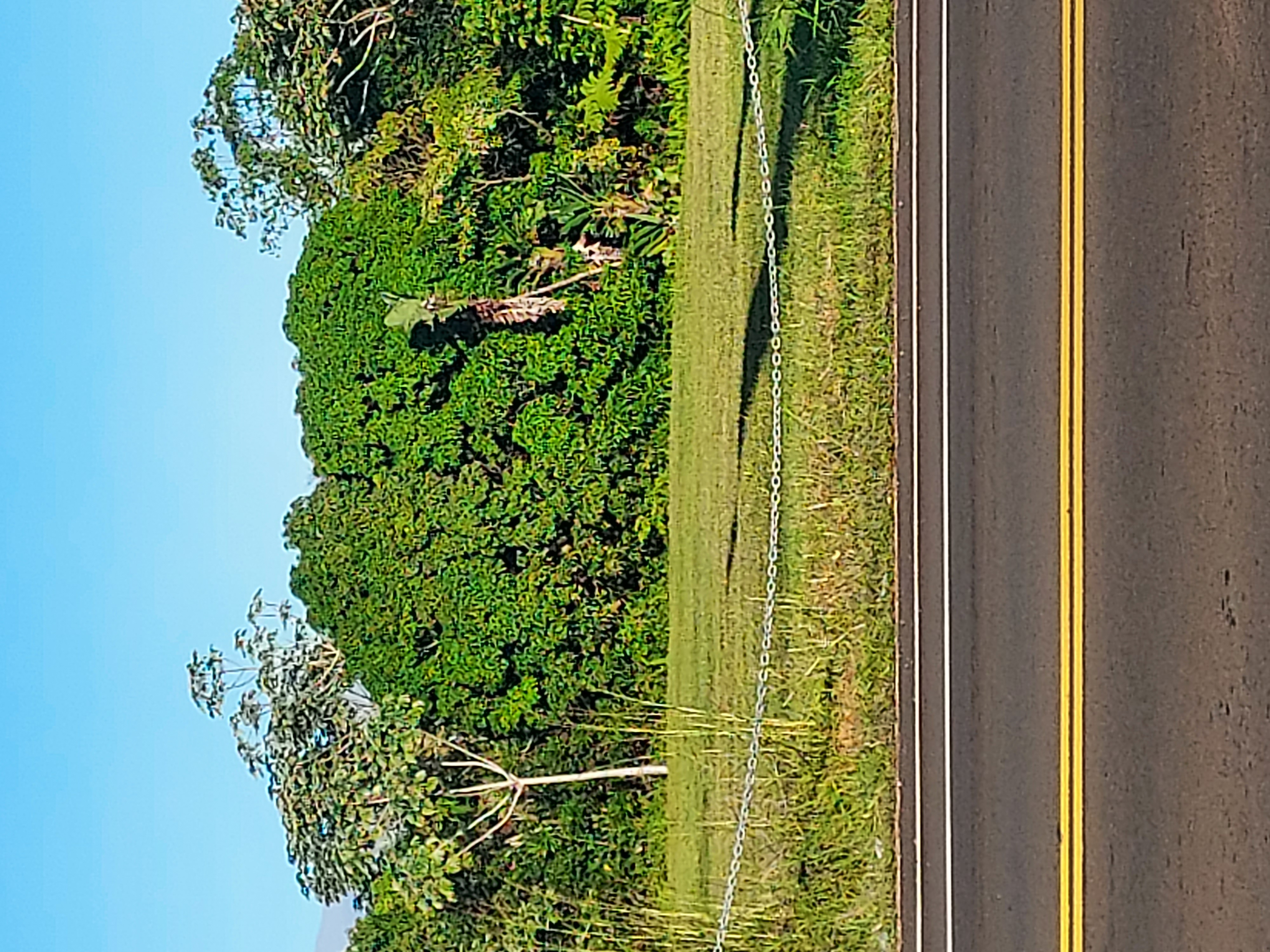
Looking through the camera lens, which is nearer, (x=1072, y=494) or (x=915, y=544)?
(x=1072, y=494)

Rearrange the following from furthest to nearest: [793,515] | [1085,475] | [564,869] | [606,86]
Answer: [606,86], [564,869], [793,515], [1085,475]

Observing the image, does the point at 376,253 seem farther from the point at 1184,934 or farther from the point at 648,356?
the point at 1184,934

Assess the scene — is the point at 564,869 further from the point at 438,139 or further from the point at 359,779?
the point at 438,139

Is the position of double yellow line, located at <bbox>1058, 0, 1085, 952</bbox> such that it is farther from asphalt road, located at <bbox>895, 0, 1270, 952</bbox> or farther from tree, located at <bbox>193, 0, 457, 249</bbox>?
tree, located at <bbox>193, 0, 457, 249</bbox>

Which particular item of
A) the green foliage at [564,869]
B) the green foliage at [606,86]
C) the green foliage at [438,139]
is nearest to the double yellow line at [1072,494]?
the green foliage at [564,869]

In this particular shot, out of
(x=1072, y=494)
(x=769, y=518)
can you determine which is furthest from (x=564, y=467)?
(x=1072, y=494)

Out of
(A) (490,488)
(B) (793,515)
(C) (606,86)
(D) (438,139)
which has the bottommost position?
(B) (793,515)

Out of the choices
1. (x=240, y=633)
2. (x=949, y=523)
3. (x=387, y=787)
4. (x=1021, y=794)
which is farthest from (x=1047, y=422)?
(x=240, y=633)
